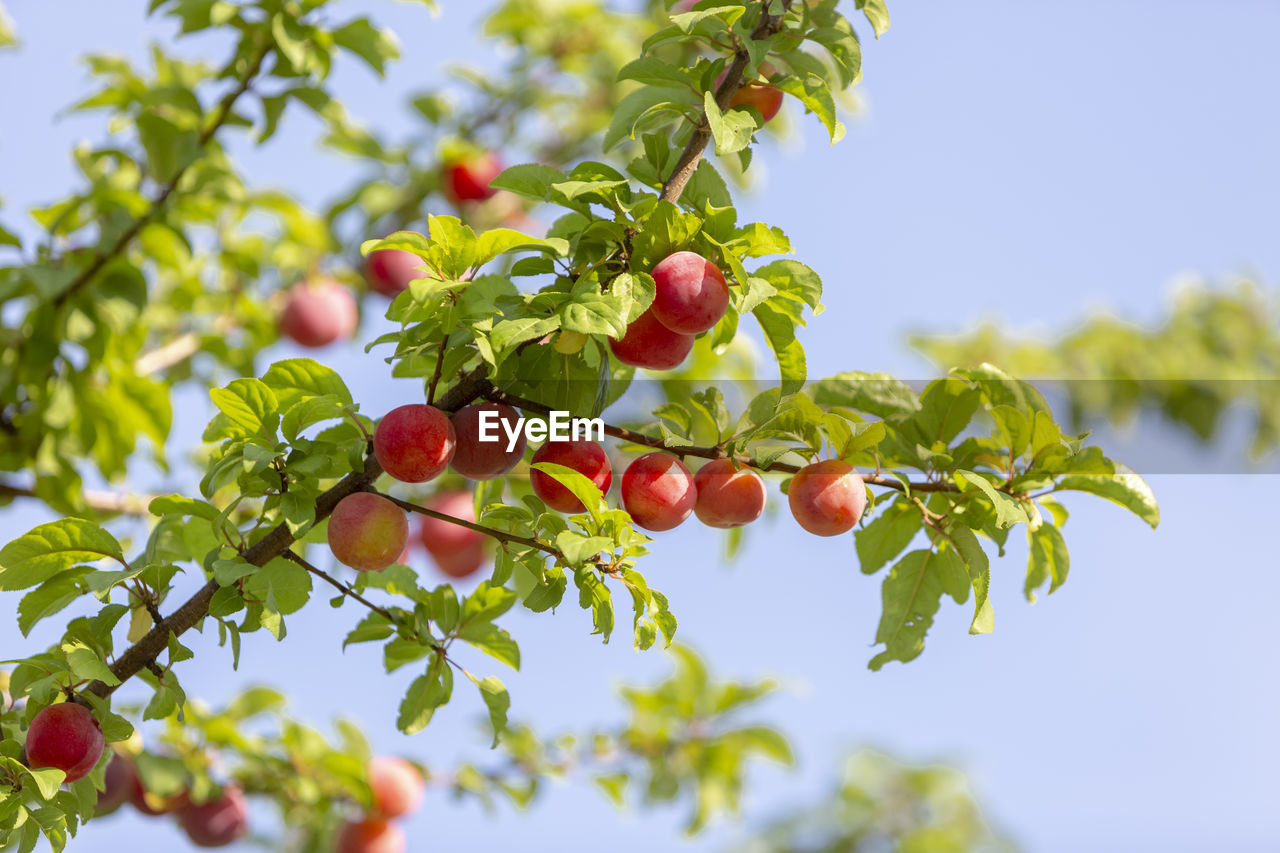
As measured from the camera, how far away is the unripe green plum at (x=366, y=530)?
0.92 metres

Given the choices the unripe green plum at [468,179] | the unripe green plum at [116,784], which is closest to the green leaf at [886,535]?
the unripe green plum at [116,784]

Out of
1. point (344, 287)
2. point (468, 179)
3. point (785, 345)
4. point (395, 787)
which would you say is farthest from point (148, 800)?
point (468, 179)

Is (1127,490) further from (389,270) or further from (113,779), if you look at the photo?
(389,270)

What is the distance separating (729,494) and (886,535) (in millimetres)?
175

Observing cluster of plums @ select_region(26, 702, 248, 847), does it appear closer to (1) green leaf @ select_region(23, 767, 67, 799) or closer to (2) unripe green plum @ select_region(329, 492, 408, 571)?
(1) green leaf @ select_region(23, 767, 67, 799)

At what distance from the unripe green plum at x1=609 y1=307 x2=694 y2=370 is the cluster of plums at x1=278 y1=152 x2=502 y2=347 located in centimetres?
150

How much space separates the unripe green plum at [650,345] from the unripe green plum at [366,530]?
24cm

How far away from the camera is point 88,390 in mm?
1698

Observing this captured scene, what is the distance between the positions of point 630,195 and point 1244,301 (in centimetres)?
367

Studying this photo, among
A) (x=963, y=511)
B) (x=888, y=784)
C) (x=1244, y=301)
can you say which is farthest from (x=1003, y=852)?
(x=963, y=511)

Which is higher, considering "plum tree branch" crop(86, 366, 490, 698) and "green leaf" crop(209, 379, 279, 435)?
"green leaf" crop(209, 379, 279, 435)

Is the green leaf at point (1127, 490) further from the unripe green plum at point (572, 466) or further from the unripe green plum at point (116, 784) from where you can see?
the unripe green plum at point (116, 784)

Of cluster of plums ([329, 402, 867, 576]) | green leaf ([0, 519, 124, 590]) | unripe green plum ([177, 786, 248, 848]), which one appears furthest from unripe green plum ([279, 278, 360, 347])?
cluster of plums ([329, 402, 867, 576])

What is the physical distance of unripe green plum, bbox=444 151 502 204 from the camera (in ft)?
8.29
